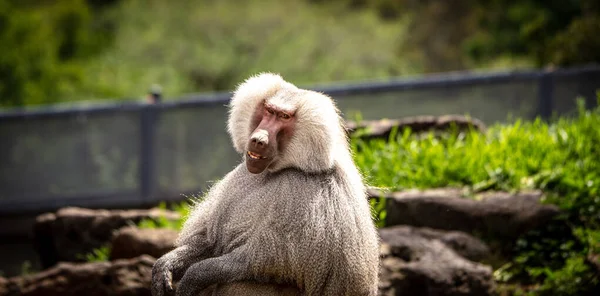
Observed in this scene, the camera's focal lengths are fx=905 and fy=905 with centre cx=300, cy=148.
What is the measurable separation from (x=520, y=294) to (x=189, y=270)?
2.82 metres

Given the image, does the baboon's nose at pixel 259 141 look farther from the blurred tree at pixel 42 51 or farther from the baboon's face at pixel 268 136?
the blurred tree at pixel 42 51

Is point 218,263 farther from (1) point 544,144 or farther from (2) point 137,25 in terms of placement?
(2) point 137,25

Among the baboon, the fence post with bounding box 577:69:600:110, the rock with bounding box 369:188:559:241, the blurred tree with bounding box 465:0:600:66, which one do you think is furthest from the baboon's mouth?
the blurred tree with bounding box 465:0:600:66

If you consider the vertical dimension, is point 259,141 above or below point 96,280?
above

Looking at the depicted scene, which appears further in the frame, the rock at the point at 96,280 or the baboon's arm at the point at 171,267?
A: the rock at the point at 96,280

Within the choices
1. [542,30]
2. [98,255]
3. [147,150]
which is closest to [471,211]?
[98,255]

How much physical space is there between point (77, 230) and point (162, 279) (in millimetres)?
3667

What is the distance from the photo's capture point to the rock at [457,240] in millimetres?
6238

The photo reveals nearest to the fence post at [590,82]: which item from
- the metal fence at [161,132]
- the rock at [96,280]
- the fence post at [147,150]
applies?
the metal fence at [161,132]

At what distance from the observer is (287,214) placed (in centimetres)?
394

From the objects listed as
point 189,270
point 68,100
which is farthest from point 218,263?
point 68,100

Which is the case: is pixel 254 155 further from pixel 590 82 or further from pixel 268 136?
pixel 590 82

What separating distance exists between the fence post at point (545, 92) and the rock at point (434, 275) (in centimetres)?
455

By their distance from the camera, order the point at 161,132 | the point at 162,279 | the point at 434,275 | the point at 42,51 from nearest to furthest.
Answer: the point at 162,279 → the point at 434,275 → the point at 161,132 → the point at 42,51
